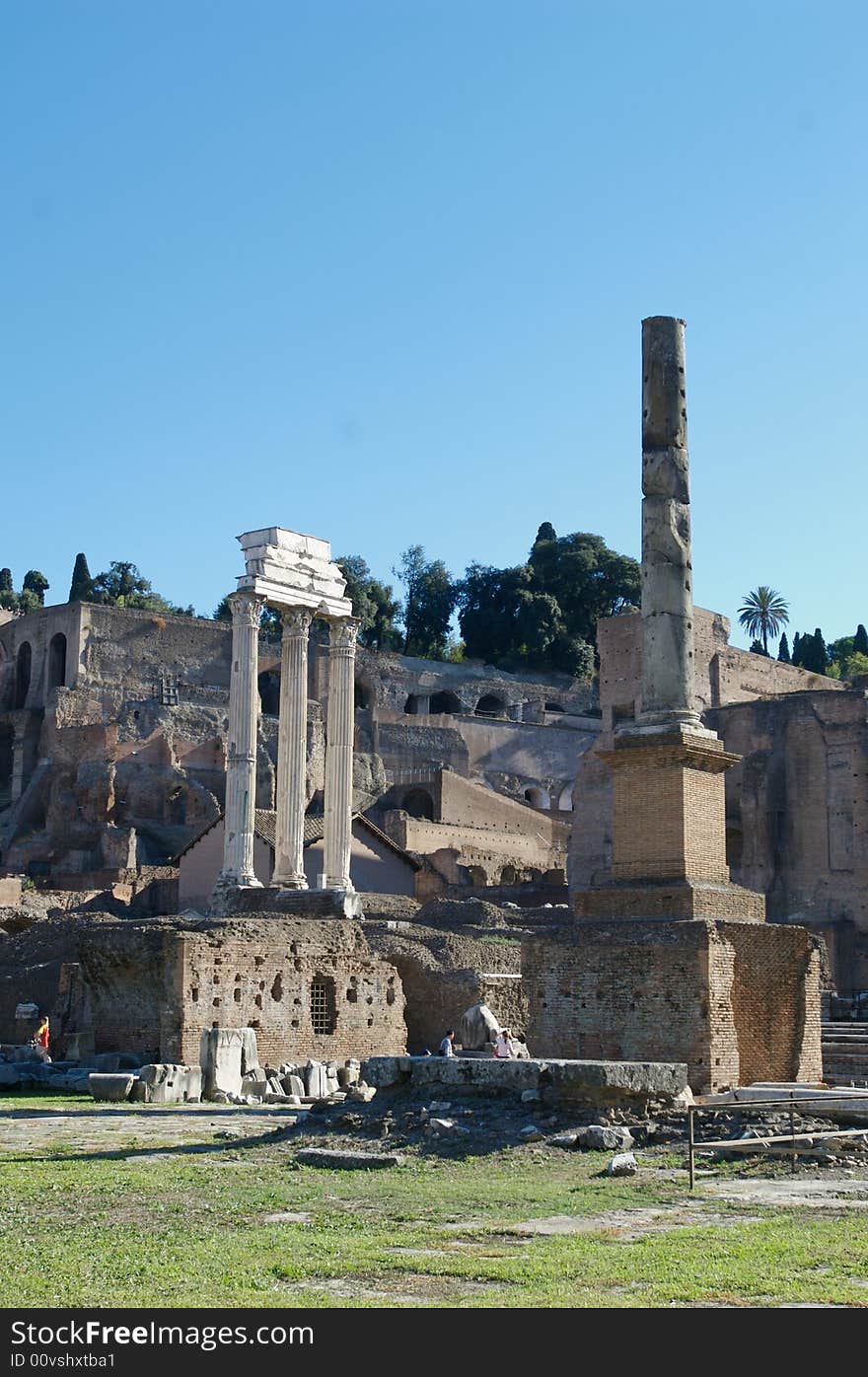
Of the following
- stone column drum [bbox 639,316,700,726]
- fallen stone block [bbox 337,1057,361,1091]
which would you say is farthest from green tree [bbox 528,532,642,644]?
stone column drum [bbox 639,316,700,726]

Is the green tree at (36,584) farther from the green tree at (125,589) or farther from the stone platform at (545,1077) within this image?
the stone platform at (545,1077)

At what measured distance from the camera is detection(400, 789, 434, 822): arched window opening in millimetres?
61281

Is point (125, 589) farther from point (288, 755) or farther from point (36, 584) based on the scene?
point (288, 755)

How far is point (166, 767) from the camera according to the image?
193ft

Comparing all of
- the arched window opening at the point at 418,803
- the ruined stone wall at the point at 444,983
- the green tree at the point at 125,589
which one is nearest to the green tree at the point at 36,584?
the green tree at the point at 125,589

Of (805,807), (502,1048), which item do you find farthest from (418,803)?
(502,1048)

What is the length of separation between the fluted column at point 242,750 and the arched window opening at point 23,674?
1288 inches

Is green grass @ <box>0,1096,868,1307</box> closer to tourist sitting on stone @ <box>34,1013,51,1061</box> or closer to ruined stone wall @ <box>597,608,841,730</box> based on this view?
tourist sitting on stone @ <box>34,1013,51,1061</box>

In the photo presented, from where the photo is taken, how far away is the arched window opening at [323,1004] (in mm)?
24938

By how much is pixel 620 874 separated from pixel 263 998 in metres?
11.0

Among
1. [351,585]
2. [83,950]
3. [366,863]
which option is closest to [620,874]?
[83,950]

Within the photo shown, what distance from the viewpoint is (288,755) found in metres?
38.3
